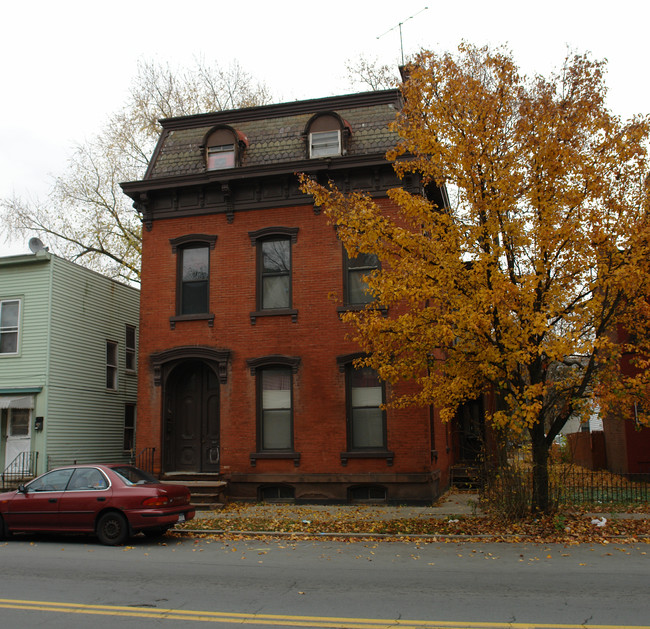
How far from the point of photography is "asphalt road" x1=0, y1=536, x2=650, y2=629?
6.50 meters

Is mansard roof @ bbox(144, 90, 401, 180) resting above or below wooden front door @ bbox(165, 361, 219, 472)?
above

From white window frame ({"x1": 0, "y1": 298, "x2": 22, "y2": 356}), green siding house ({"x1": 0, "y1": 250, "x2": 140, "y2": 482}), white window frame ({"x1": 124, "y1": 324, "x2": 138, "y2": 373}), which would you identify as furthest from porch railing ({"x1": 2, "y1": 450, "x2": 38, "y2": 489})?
white window frame ({"x1": 124, "y1": 324, "x2": 138, "y2": 373})

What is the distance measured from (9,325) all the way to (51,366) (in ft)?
6.79

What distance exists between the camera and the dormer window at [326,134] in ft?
57.2

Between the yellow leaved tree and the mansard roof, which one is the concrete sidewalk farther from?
the mansard roof

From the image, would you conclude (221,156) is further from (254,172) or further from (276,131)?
(276,131)

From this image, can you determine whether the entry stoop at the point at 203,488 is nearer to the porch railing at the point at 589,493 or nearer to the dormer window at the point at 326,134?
the porch railing at the point at 589,493

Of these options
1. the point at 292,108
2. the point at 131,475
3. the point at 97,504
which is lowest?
the point at 97,504

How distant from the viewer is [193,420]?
17.6m

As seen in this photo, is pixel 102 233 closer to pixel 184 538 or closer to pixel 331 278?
pixel 331 278

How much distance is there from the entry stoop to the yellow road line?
850 cm

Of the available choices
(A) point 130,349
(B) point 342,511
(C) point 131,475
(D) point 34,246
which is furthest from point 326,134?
(A) point 130,349

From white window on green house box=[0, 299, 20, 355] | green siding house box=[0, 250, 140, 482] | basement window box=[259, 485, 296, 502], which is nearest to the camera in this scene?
basement window box=[259, 485, 296, 502]

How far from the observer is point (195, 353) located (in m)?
17.2
